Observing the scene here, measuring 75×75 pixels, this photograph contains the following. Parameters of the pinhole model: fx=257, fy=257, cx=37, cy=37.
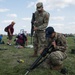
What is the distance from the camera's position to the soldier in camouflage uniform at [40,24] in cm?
1071

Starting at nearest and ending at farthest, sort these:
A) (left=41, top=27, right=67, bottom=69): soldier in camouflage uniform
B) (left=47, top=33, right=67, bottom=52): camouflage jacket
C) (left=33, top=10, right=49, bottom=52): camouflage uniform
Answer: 1. (left=41, top=27, right=67, bottom=69): soldier in camouflage uniform
2. (left=47, top=33, right=67, bottom=52): camouflage jacket
3. (left=33, top=10, right=49, bottom=52): camouflage uniform

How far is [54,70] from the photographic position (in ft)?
27.4

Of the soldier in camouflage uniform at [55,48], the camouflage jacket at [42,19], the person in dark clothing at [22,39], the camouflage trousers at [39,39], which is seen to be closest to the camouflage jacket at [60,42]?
the soldier in camouflage uniform at [55,48]

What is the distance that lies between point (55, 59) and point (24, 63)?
180 centimetres

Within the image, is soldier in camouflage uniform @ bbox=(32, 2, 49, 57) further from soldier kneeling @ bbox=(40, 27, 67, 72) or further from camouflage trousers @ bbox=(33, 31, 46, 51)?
soldier kneeling @ bbox=(40, 27, 67, 72)

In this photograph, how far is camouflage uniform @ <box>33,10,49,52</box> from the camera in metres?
10.8

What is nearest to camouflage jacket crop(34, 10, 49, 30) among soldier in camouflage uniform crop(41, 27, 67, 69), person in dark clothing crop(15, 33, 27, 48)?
soldier in camouflage uniform crop(41, 27, 67, 69)

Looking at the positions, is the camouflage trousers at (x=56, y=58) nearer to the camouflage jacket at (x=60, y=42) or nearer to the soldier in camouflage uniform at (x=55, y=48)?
the soldier in camouflage uniform at (x=55, y=48)

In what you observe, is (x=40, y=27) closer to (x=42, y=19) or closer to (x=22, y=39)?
(x=42, y=19)

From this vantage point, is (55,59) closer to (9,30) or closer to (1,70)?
(1,70)

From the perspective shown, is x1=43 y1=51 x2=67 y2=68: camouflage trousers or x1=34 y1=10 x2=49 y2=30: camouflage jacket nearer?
x1=43 y1=51 x2=67 y2=68: camouflage trousers

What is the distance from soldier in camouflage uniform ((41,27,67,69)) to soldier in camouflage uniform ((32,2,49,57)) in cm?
222

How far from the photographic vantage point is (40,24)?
11.0 m

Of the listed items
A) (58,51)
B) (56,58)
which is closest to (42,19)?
(58,51)
